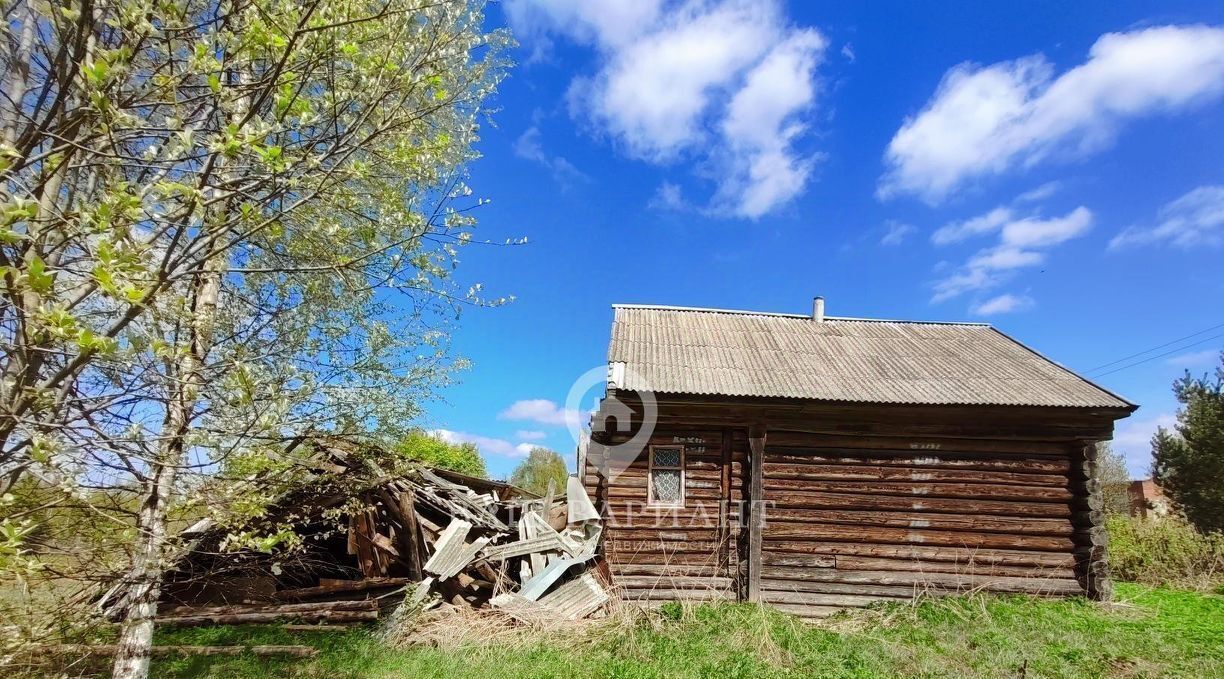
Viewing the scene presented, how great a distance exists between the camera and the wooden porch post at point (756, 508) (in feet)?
28.5

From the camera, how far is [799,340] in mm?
11742

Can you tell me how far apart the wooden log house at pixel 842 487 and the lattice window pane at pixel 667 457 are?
2 cm

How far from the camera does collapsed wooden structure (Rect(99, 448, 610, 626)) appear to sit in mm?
7504

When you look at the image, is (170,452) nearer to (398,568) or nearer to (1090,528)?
(398,568)

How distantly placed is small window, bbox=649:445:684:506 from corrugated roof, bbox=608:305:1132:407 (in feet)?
3.84

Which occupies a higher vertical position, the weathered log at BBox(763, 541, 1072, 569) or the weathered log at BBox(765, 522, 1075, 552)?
the weathered log at BBox(765, 522, 1075, 552)

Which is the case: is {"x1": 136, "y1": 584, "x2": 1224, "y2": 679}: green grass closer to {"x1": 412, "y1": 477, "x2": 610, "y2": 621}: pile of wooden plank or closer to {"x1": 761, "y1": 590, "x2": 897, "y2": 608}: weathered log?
{"x1": 761, "y1": 590, "x2": 897, "y2": 608}: weathered log

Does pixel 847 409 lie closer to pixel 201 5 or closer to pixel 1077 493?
pixel 1077 493

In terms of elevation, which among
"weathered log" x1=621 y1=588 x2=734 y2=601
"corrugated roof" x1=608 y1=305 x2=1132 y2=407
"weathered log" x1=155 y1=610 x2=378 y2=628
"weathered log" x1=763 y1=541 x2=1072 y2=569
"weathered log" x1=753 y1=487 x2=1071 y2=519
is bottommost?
"weathered log" x1=155 y1=610 x2=378 y2=628

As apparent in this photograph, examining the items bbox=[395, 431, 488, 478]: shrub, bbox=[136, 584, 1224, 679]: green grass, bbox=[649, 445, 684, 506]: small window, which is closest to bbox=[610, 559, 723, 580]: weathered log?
bbox=[136, 584, 1224, 679]: green grass

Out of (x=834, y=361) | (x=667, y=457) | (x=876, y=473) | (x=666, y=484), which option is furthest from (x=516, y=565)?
(x=834, y=361)

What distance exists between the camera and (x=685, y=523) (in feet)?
29.5

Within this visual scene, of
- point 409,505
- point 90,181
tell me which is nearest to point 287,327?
point 90,181

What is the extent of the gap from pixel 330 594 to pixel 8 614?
549cm
